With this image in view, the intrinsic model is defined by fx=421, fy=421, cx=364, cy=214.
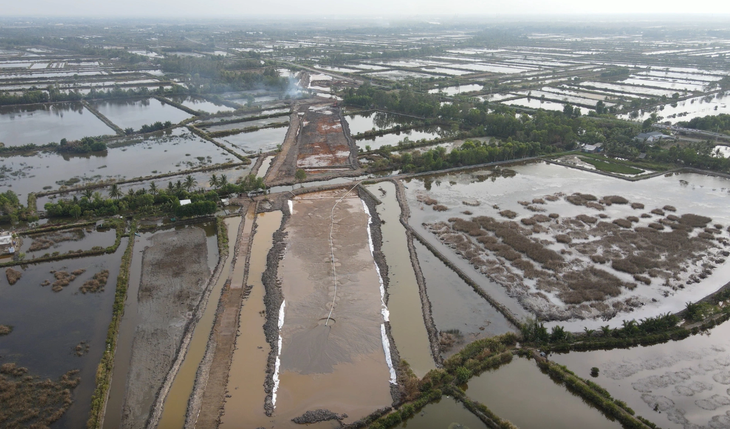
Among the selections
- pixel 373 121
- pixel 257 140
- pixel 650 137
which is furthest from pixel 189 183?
pixel 650 137

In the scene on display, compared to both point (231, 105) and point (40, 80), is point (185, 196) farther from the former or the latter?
point (40, 80)

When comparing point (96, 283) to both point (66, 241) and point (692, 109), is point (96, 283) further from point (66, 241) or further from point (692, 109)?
point (692, 109)

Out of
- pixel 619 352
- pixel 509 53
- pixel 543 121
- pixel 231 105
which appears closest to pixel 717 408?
pixel 619 352

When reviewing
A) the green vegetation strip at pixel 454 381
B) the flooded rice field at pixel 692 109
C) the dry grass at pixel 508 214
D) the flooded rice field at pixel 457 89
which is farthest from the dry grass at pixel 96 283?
the flooded rice field at pixel 692 109

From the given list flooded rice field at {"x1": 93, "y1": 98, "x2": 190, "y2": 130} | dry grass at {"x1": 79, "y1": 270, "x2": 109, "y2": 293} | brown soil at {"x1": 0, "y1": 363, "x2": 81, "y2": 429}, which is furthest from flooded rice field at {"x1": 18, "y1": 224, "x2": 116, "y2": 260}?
flooded rice field at {"x1": 93, "y1": 98, "x2": 190, "y2": 130}

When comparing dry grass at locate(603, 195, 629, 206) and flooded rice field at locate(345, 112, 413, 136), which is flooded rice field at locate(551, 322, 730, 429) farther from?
flooded rice field at locate(345, 112, 413, 136)
